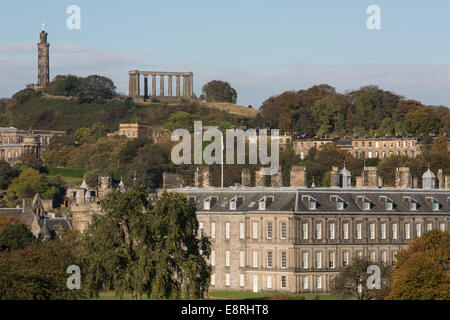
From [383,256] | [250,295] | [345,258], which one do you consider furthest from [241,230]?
[383,256]

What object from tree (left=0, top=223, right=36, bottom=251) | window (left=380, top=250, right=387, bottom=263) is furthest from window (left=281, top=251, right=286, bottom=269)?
tree (left=0, top=223, right=36, bottom=251)

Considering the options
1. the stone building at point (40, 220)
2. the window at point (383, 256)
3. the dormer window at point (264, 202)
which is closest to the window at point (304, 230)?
the dormer window at point (264, 202)

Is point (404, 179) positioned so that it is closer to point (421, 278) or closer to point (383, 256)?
point (383, 256)

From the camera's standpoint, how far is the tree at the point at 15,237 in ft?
448

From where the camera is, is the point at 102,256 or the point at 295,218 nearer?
the point at 102,256

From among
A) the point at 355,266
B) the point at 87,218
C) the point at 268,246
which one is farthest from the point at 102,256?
the point at 87,218

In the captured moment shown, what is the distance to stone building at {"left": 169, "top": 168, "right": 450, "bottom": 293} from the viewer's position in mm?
124312

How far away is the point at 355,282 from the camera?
358ft

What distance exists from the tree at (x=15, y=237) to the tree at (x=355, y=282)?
37.2 metres

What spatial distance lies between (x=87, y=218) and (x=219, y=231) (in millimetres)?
29745
